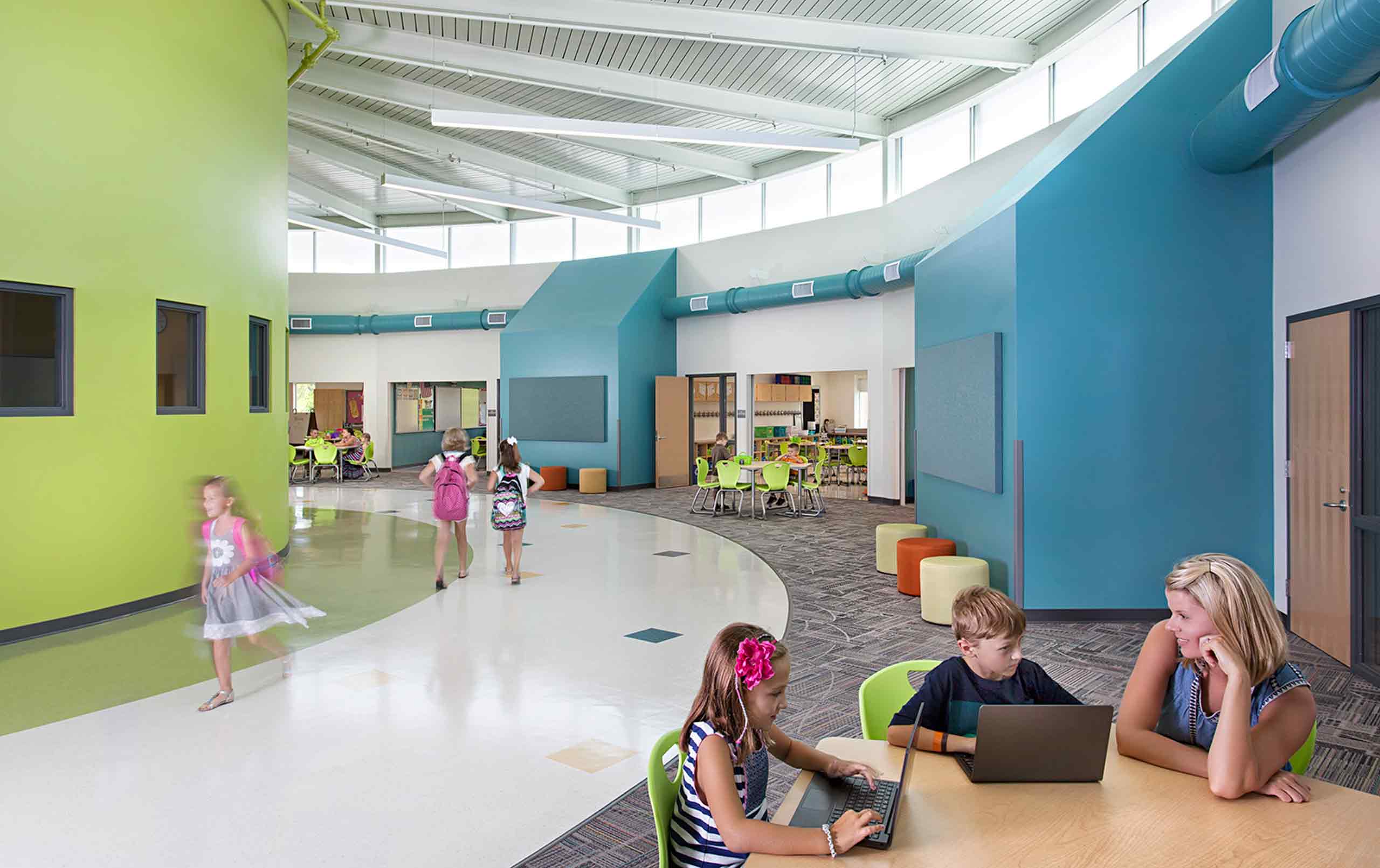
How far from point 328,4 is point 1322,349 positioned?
9.33m

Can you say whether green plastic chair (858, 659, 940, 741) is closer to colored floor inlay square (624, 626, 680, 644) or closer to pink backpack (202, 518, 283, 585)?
colored floor inlay square (624, 626, 680, 644)

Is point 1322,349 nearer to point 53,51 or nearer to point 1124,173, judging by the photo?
point 1124,173

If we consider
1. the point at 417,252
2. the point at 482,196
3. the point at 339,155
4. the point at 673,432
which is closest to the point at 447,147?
the point at 339,155

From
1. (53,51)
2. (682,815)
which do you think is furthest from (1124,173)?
(53,51)

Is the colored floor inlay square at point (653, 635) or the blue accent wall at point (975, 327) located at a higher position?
the blue accent wall at point (975, 327)

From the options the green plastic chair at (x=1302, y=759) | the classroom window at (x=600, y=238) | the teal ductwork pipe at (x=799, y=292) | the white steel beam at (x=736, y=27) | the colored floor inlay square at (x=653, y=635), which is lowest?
the colored floor inlay square at (x=653, y=635)

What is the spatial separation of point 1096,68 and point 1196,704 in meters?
9.03

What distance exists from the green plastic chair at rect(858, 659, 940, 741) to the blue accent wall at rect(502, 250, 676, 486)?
12.1 metres

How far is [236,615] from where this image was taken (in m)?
3.94

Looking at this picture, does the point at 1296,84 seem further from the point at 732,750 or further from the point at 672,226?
the point at 672,226

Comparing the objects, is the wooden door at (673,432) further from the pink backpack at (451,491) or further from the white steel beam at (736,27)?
the pink backpack at (451,491)

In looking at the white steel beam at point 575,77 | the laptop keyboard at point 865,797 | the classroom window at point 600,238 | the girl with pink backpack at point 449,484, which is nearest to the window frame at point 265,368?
the girl with pink backpack at point 449,484

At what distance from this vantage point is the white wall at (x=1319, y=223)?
4375 millimetres

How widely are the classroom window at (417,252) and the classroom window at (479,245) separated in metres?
0.25
